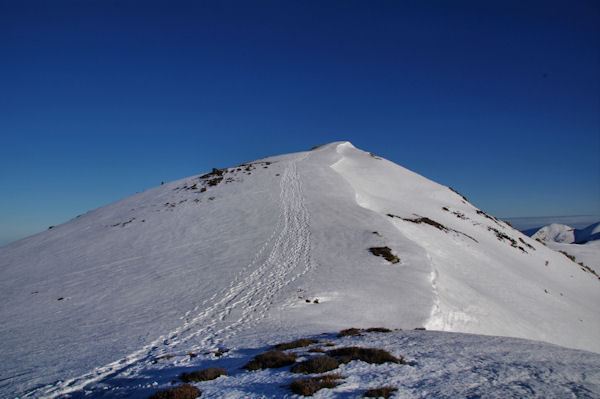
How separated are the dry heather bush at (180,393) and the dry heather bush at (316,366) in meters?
Answer: 2.20

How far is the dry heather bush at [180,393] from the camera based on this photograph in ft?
23.2

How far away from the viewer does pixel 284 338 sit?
1188cm

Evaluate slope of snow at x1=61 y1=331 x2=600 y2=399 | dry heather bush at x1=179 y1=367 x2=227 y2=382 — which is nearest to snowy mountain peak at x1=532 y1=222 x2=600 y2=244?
slope of snow at x1=61 y1=331 x2=600 y2=399

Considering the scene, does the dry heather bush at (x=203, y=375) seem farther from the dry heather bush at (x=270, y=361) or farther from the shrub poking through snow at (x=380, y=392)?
the shrub poking through snow at (x=380, y=392)

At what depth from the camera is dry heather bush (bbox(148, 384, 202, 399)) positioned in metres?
7.06

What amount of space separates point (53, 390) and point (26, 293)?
16.1m

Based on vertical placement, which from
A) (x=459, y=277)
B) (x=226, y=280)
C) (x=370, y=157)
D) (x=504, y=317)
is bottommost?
(x=504, y=317)

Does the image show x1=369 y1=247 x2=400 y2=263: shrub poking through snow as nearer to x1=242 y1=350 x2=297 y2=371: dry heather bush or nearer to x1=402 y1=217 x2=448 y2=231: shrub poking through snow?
x1=402 y1=217 x2=448 y2=231: shrub poking through snow

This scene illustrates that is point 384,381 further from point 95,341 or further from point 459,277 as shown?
point 459,277

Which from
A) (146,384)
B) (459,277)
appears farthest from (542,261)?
(146,384)

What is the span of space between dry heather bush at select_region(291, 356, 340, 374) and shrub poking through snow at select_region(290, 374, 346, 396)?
50 centimetres

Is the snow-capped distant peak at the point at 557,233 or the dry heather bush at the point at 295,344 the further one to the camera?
the snow-capped distant peak at the point at 557,233

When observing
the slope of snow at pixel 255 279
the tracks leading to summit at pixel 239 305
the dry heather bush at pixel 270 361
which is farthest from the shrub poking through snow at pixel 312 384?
the tracks leading to summit at pixel 239 305

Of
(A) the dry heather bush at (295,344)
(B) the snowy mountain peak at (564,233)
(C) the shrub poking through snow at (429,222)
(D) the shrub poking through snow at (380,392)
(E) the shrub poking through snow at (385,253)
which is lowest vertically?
(B) the snowy mountain peak at (564,233)
